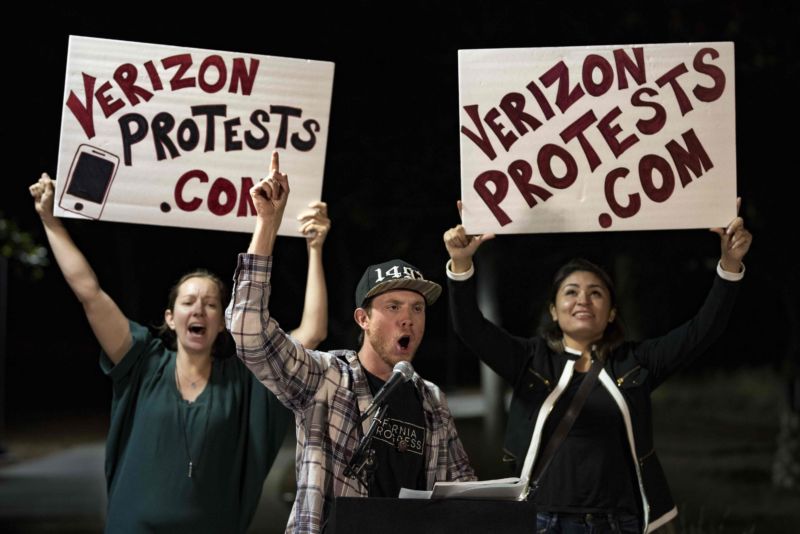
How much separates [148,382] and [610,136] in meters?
2.08

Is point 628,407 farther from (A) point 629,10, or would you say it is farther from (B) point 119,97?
(A) point 629,10

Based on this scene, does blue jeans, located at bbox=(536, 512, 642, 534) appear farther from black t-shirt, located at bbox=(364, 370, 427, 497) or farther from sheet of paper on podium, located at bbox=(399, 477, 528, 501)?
sheet of paper on podium, located at bbox=(399, 477, 528, 501)

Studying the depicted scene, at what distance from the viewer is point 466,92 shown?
486 centimetres

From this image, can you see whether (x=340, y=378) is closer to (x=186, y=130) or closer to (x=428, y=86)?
(x=186, y=130)

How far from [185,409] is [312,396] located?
899mm

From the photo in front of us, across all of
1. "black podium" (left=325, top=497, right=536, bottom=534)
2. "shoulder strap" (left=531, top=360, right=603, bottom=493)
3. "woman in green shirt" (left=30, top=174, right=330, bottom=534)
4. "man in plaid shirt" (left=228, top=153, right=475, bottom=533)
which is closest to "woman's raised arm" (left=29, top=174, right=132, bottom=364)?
"woman in green shirt" (left=30, top=174, right=330, bottom=534)

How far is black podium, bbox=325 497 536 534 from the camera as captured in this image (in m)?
3.35

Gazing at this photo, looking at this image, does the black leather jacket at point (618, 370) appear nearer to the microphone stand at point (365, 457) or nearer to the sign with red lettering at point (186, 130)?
the sign with red lettering at point (186, 130)

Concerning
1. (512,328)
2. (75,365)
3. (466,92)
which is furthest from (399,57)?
(75,365)

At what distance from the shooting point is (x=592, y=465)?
15.3 ft

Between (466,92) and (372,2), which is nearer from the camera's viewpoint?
(466,92)

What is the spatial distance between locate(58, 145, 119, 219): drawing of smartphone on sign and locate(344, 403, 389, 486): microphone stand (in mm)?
1728

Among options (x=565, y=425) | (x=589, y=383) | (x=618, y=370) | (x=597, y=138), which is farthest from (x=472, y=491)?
(x=597, y=138)

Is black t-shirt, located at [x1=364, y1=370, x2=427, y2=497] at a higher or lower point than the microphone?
lower
